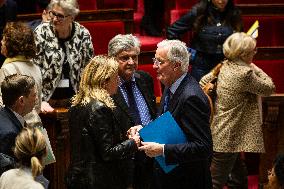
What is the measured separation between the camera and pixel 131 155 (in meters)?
3.04

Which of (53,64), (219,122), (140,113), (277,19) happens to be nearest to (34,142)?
(140,113)

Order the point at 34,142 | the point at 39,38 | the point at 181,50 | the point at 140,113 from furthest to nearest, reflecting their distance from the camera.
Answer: the point at 39,38 < the point at 140,113 < the point at 181,50 < the point at 34,142

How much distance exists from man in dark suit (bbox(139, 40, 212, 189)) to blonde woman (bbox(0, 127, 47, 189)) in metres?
0.49

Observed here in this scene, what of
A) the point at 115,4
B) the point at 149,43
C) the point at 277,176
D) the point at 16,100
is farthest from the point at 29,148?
the point at 115,4

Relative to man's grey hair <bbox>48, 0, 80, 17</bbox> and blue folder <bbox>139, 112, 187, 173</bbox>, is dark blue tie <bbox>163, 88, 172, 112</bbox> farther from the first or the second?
man's grey hair <bbox>48, 0, 80, 17</bbox>

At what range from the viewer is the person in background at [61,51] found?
3898 mm

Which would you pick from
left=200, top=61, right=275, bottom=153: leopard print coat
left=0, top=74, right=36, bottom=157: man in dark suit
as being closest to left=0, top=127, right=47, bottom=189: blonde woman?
left=0, top=74, right=36, bottom=157: man in dark suit

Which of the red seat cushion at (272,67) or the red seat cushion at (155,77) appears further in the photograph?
the red seat cushion at (272,67)

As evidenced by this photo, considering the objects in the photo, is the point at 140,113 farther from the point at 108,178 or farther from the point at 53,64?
the point at 53,64

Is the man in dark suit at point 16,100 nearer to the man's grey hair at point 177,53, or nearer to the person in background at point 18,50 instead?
the person in background at point 18,50

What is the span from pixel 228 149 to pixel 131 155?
41.8 inches

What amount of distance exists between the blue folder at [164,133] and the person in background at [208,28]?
1.92 m

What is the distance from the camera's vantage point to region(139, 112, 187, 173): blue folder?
113 inches

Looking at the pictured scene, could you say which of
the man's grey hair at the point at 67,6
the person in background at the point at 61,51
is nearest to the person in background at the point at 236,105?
the person in background at the point at 61,51
